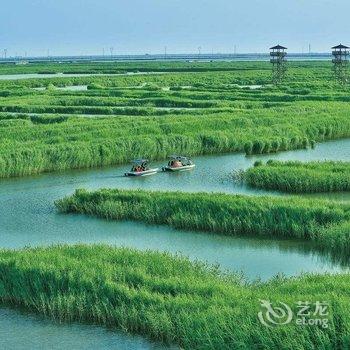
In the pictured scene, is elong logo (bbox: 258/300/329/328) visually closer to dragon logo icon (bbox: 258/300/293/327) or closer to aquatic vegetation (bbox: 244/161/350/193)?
dragon logo icon (bbox: 258/300/293/327)

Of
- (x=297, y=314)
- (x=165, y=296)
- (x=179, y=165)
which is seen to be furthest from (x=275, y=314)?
(x=179, y=165)

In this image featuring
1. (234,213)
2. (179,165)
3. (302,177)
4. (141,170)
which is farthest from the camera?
(179,165)

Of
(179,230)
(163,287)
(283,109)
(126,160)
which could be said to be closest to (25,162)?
(126,160)

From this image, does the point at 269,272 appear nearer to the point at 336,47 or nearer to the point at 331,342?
the point at 331,342

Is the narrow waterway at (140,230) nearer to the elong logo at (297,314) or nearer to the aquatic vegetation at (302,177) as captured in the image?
the aquatic vegetation at (302,177)

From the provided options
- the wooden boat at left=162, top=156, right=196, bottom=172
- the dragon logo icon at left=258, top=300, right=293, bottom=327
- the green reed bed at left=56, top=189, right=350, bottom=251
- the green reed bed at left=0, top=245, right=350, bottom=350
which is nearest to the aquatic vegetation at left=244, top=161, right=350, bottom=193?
the wooden boat at left=162, top=156, right=196, bottom=172

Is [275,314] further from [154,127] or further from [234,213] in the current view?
[154,127]
